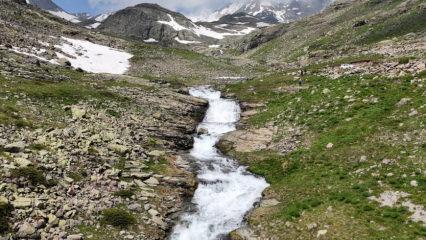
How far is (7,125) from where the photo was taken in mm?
37344

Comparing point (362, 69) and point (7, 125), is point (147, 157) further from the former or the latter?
point (362, 69)

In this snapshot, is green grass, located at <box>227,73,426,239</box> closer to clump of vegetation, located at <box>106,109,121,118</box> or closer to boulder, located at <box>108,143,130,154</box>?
boulder, located at <box>108,143,130,154</box>

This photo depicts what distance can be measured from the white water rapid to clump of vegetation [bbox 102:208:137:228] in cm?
323

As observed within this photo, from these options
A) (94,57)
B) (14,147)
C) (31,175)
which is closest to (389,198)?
(31,175)

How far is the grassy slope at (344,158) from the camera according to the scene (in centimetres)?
2930

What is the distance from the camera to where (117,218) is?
30141 mm

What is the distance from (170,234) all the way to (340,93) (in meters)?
29.1

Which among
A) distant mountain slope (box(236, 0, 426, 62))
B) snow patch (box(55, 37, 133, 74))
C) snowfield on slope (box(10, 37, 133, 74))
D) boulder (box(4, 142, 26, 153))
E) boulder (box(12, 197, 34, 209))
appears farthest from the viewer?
distant mountain slope (box(236, 0, 426, 62))

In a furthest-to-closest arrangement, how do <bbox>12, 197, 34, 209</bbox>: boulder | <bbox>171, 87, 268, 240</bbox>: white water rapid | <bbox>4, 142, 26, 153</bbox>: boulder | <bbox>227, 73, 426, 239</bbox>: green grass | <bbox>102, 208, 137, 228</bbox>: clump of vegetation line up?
<bbox>4, 142, 26, 153</bbox>: boulder < <bbox>171, 87, 268, 240</bbox>: white water rapid < <bbox>227, 73, 426, 239</bbox>: green grass < <bbox>102, 208, 137, 228</bbox>: clump of vegetation < <bbox>12, 197, 34, 209</bbox>: boulder

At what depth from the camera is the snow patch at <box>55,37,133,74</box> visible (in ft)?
286

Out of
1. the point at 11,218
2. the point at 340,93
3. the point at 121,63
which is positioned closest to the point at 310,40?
the point at 121,63

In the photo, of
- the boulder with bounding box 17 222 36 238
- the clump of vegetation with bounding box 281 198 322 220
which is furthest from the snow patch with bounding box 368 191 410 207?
the boulder with bounding box 17 222 36 238

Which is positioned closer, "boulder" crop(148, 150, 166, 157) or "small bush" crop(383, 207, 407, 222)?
"small bush" crop(383, 207, 407, 222)

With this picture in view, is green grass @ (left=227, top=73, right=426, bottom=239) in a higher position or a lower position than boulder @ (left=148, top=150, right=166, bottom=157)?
higher
